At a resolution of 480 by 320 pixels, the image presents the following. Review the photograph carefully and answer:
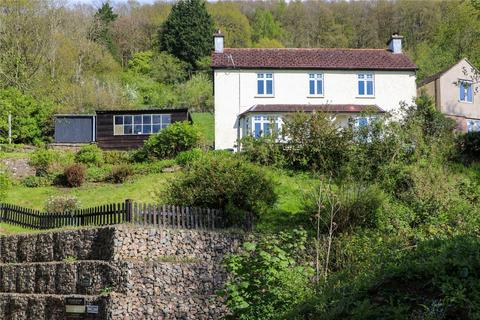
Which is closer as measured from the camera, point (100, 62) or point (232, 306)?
point (232, 306)

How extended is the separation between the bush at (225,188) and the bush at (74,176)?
10092 mm

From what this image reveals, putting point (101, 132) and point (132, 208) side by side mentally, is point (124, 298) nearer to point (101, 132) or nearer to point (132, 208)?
point (132, 208)

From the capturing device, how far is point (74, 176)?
29.8 metres

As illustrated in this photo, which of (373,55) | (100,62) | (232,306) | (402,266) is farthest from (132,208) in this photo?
(100,62)

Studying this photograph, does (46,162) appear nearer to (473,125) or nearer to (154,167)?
(154,167)

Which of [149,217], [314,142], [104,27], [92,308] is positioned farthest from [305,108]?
[104,27]

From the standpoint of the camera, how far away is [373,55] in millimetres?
41375

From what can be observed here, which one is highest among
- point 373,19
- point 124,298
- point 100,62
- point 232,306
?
point 373,19

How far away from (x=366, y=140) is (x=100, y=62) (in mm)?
42534

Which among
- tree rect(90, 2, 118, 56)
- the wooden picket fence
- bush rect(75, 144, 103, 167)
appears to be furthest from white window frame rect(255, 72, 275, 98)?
tree rect(90, 2, 118, 56)

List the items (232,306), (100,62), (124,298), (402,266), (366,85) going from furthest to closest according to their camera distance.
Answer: (100,62), (366,85), (124,298), (232,306), (402,266)

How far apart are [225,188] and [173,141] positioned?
13.9 metres

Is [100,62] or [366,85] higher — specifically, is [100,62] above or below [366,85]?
above

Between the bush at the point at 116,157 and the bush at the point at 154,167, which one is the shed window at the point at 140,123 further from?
the bush at the point at 154,167
